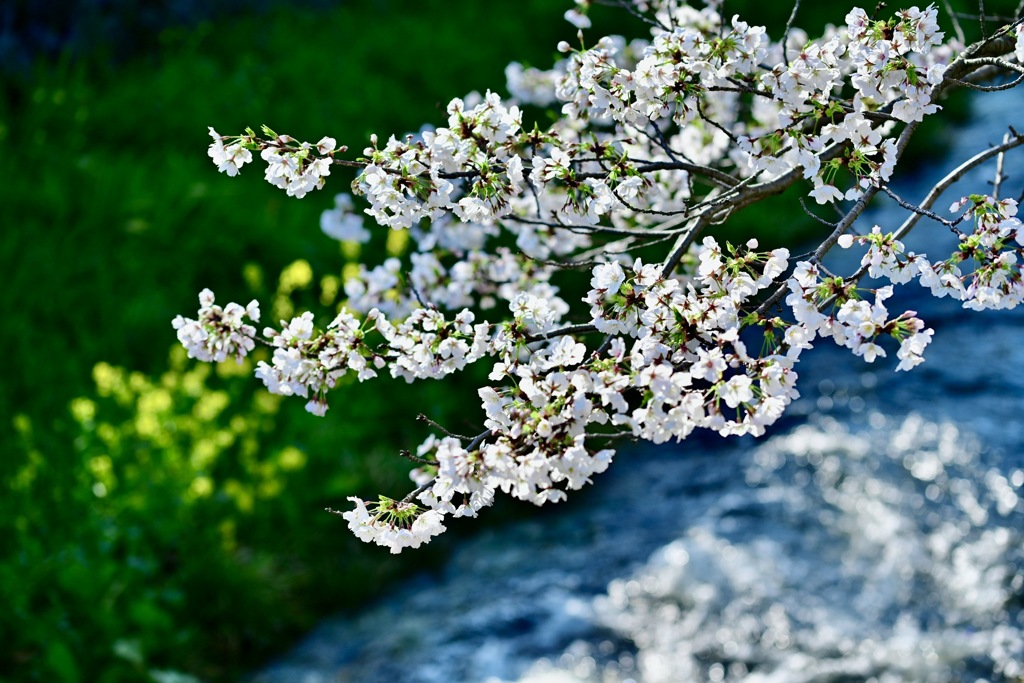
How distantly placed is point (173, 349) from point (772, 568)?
3408mm

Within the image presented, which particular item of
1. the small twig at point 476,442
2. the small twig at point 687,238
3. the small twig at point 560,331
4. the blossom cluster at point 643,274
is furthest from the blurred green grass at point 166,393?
the small twig at point 687,238

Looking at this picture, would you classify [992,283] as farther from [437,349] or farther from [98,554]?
[98,554]

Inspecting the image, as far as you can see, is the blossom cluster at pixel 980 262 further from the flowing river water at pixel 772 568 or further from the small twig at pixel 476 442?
the flowing river water at pixel 772 568

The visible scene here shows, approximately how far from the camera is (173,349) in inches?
215

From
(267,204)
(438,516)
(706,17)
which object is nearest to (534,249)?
(706,17)

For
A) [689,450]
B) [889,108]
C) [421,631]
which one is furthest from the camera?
[689,450]

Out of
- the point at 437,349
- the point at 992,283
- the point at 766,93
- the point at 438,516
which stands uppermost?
the point at 766,93

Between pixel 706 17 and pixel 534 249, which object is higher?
pixel 706 17

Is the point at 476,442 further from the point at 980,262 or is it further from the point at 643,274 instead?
the point at 980,262

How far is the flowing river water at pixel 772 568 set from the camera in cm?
425

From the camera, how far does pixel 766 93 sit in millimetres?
2396

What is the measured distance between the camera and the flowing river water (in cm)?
425

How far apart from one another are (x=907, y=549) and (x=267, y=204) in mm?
4599

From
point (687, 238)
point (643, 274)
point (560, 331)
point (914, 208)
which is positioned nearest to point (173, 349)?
point (560, 331)
